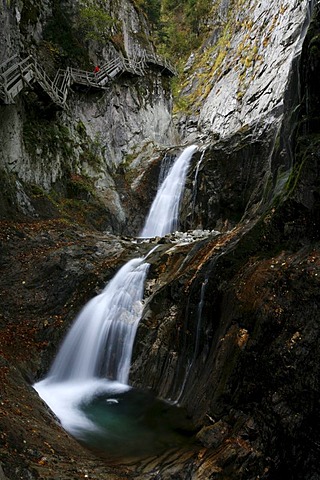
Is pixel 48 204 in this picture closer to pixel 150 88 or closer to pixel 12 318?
pixel 12 318

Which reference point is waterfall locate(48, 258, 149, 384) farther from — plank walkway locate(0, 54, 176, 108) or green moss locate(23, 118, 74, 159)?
green moss locate(23, 118, 74, 159)

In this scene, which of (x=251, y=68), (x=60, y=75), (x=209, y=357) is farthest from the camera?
(x=251, y=68)

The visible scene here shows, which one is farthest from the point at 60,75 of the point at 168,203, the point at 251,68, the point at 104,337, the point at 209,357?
the point at 209,357

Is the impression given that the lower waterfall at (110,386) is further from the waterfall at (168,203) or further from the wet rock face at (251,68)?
the wet rock face at (251,68)

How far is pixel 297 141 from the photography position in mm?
8539

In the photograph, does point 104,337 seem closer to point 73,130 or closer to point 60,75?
point 73,130

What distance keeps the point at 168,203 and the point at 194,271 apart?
1174 cm

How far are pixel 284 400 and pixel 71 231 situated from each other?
1066cm

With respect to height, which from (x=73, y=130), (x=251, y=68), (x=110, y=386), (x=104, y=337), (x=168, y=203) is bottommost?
(x=110, y=386)

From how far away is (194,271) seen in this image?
969 cm

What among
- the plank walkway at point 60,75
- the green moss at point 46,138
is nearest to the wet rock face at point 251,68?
the plank walkway at point 60,75

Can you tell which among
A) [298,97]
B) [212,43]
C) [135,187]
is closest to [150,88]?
[135,187]

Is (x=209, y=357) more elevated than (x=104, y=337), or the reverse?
(x=104, y=337)

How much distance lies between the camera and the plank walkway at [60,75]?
45.6 ft
